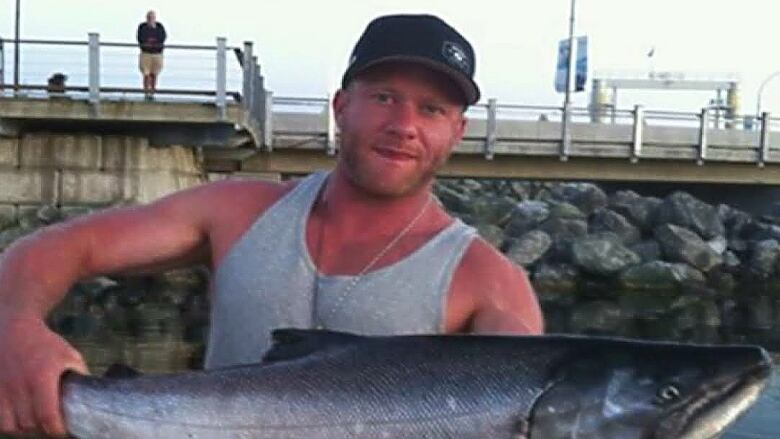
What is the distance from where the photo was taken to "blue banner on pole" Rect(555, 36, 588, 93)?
1902 inches

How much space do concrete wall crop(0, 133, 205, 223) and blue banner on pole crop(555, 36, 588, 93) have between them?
1058 inches

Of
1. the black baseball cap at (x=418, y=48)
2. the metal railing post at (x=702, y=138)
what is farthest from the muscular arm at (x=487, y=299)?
the metal railing post at (x=702, y=138)

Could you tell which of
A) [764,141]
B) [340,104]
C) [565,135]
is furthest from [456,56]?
[764,141]

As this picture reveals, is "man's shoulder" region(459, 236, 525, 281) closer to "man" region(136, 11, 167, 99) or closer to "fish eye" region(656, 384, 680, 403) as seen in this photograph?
"fish eye" region(656, 384, 680, 403)

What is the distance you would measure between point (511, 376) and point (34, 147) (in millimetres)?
21894

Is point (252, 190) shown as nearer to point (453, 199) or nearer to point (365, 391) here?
point (365, 391)

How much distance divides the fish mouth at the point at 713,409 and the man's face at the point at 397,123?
938 mm

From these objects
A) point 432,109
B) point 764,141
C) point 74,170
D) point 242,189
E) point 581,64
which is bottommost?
point 74,170

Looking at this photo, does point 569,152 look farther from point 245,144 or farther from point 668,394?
point 668,394

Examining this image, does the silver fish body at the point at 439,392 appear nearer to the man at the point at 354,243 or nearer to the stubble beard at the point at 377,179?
the man at the point at 354,243

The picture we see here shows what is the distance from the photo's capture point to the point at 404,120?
9.92 ft

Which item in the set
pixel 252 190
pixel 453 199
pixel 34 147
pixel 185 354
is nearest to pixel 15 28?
pixel 34 147

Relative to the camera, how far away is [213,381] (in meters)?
2.80

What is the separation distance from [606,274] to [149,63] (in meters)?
10.7
